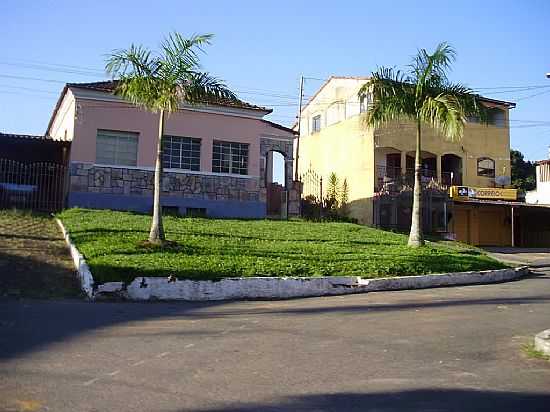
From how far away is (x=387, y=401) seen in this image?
4.85 metres

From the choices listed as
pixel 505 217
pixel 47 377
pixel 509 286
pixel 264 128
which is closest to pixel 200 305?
pixel 47 377

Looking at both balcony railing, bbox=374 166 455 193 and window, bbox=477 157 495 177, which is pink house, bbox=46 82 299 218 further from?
window, bbox=477 157 495 177

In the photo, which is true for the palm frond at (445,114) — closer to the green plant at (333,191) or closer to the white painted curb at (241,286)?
the white painted curb at (241,286)

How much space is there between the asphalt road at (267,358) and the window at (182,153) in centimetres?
1235

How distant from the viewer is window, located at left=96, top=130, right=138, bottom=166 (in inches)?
824

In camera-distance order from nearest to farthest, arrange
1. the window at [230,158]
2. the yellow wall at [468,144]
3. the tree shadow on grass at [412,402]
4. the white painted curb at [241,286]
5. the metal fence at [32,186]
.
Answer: the tree shadow on grass at [412,402]
the white painted curb at [241,286]
the metal fence at [32,186]
the window at [230,158]
the yellow wall at [468,144]

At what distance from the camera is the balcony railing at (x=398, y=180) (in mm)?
28594

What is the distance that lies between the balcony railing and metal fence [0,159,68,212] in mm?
14920

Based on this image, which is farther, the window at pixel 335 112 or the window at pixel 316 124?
the window at pixel 316 124

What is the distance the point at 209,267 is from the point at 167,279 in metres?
1.26

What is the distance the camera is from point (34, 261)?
41.6ft

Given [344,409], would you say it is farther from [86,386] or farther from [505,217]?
[505,217]

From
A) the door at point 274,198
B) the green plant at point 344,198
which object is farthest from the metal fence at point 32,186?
the green plant at point 344,198

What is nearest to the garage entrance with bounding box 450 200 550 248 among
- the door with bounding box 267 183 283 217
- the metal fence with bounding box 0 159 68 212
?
the door with bounding box 267 183 283 217
